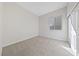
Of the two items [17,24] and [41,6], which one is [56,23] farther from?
[17,24]

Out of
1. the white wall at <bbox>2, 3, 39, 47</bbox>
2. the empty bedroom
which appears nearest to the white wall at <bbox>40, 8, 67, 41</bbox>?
the empty bedroom

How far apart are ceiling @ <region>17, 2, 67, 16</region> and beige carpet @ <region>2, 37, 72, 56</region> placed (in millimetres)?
501

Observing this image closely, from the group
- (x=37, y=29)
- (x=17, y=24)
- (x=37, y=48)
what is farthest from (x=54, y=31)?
(x=17, y=24)

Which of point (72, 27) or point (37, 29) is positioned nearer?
point (72, 27)

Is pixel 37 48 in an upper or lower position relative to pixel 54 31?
lower

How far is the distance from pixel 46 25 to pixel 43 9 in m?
0.30

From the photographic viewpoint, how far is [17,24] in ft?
5.52

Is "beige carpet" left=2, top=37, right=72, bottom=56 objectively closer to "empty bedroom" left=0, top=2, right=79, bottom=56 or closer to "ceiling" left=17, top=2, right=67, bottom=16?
Answer: "empty bedroom" left=0, top=2, right=79, bottom=56

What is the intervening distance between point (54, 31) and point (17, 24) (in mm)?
684

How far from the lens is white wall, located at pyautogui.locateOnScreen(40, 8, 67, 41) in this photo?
165 cm

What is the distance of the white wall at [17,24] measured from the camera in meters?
1.64

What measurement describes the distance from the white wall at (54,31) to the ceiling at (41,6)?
0.25 feet

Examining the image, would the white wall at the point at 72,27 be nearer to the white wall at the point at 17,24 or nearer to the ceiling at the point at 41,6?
the ceiling at the point at 41,6

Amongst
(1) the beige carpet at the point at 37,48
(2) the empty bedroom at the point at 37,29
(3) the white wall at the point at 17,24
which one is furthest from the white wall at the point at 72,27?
(3) the white wall at the point at 17,24
